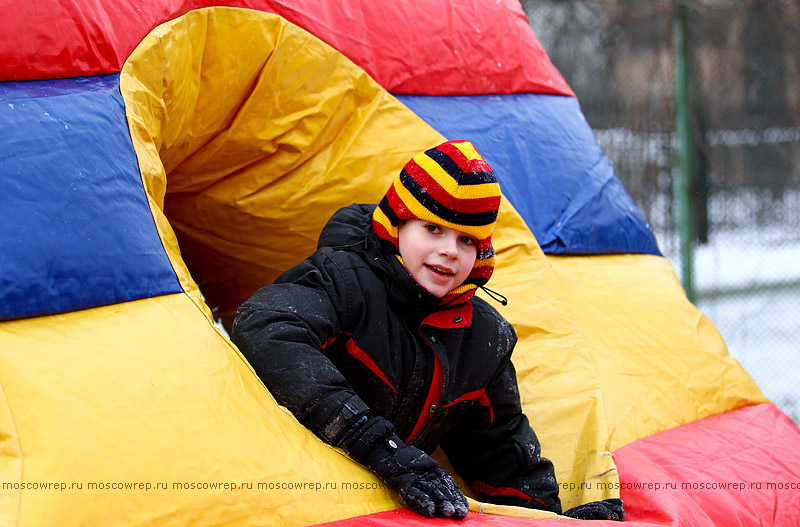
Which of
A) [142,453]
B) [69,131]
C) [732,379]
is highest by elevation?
[69,131]

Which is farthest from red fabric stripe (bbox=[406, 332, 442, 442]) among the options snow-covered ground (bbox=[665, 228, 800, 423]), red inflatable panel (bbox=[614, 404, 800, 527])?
snow-covered ground (bbox=[665, 228, 800, 423])

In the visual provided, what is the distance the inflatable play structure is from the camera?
1.26 m

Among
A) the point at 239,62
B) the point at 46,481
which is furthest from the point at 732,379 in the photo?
the point at 46,481

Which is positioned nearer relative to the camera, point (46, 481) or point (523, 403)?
point (46, 481)

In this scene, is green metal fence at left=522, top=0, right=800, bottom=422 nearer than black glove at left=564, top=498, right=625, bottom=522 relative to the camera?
No

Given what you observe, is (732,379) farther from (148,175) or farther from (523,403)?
(148,175)

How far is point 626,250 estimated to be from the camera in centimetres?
246

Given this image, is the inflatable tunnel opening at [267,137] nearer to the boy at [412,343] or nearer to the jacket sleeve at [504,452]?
the boy at [412,343]

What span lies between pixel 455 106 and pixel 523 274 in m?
0.48

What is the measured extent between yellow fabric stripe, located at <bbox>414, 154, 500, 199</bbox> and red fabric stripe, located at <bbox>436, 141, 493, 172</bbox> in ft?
0.10

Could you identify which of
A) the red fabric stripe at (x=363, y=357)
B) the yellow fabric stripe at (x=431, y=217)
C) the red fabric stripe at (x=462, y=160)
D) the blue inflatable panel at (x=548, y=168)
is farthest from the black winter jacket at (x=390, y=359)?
the blue inflatable panel at (x=548, y=168)

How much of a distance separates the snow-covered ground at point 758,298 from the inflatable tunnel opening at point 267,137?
2564 millimetres

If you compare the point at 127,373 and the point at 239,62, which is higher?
the point at 239,62

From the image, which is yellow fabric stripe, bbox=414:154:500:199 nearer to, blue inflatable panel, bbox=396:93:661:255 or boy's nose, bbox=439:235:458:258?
boy's nose, bbox=439:235:458:258
